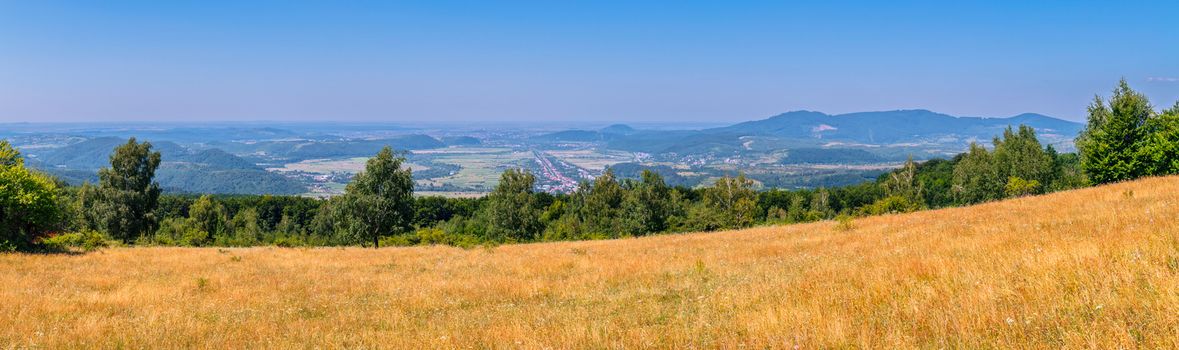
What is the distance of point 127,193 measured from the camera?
160ft

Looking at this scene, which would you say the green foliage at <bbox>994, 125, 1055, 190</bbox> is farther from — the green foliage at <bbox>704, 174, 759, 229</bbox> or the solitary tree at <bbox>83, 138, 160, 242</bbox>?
the solitary tree at <bbox>83, 138, 160, 242</bbox>

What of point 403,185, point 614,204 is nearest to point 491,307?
point 403,185

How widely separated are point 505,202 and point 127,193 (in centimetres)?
3590

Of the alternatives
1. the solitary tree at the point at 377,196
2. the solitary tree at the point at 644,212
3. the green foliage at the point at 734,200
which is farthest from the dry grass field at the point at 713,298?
the green foliage at the point at 734,200

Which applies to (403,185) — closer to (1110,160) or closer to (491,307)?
(491,307)

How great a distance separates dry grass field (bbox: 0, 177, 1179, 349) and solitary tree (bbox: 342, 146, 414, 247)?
2232cm

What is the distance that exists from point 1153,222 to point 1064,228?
5.16 ft

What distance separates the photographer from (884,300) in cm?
695

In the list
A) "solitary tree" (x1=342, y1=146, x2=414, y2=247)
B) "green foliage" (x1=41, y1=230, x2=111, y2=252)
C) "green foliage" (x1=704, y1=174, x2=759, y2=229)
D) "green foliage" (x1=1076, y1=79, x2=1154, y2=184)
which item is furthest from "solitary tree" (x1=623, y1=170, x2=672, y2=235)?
"green foliage" (x1=41, y1=230, x2=111, y2=252)

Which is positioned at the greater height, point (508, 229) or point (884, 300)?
point (884, 300)

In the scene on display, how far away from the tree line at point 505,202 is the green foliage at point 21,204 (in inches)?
2.0

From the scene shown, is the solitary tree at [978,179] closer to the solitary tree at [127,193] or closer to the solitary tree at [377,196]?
the solitary tree at [377,196]

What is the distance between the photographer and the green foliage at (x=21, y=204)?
22.0 meters

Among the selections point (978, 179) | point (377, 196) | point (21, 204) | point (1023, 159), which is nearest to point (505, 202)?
point (377, 196)
